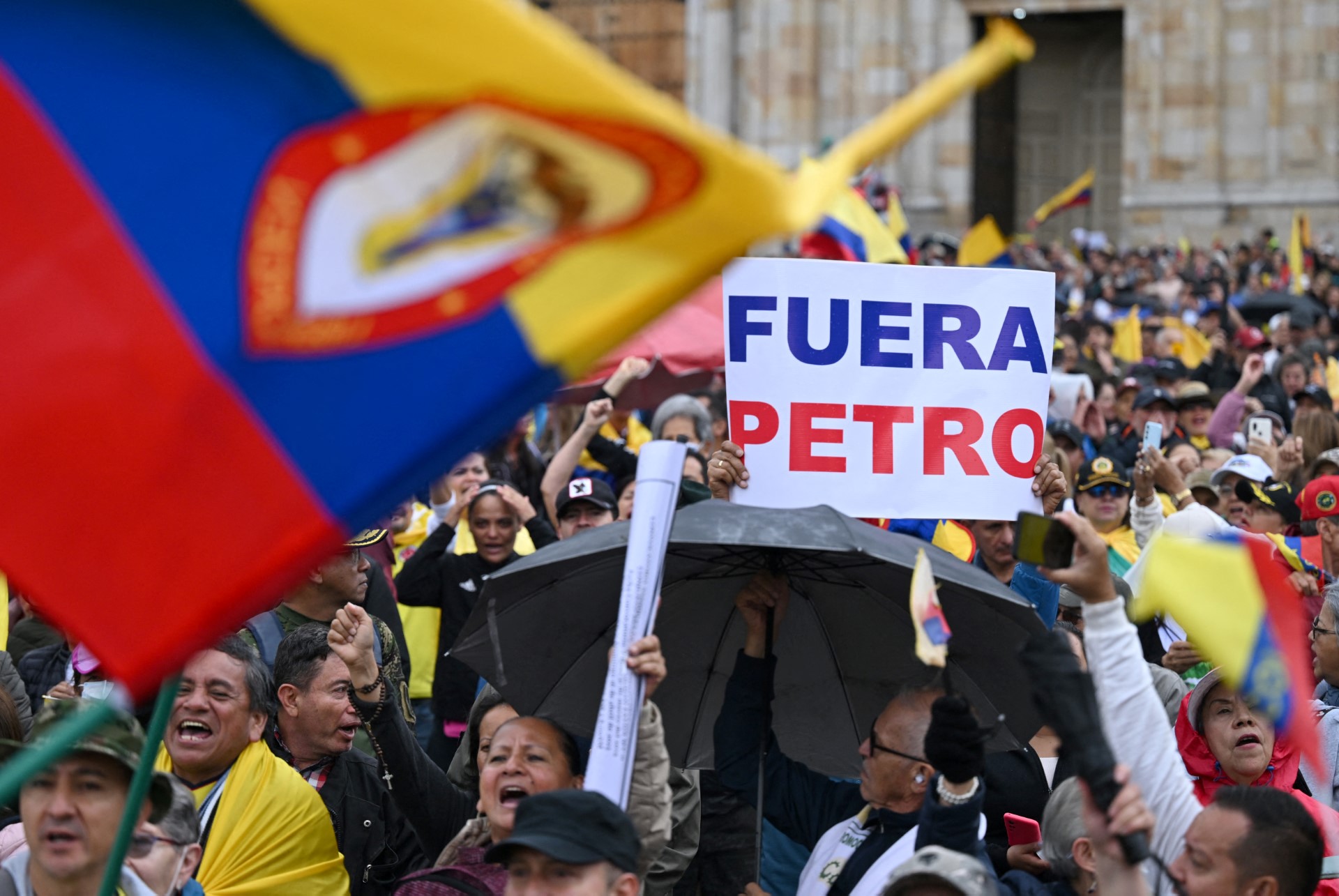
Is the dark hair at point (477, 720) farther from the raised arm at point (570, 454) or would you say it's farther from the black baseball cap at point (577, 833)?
the raised arm at point (570, 454)

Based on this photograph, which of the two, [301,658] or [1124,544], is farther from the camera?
[1124,544]

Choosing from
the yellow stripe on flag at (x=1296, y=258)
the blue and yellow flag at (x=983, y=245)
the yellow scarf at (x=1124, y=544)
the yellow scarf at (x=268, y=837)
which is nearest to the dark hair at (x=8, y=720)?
the yellow scarf at (x=268, y=837)

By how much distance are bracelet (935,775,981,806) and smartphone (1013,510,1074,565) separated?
0.57 metres

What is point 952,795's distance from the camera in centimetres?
377

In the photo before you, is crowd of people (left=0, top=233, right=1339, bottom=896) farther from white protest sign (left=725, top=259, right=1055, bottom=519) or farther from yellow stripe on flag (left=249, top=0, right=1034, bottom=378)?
yellow stripe on flag (left=249, top=0, right=1034, bottom=378)

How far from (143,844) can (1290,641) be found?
2198 millimetres

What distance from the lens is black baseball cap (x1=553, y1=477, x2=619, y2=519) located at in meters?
7.30

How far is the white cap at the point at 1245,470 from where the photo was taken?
8523 millimetres

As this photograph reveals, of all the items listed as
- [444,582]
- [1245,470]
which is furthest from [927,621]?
[1245,470]

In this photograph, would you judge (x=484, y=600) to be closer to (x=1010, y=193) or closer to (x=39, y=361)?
(x=39, y=361)

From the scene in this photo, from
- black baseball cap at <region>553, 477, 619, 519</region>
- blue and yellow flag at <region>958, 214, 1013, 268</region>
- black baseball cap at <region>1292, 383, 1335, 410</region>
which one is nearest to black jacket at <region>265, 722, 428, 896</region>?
black baseball cap at <region>553, 477, 619, 519</region>

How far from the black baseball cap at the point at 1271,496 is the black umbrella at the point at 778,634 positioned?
4.15 meters

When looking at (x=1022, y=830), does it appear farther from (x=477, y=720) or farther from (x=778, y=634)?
(x=477, y=720)

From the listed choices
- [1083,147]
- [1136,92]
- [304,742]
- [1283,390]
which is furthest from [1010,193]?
[304,742]
